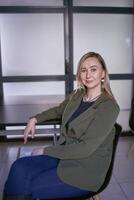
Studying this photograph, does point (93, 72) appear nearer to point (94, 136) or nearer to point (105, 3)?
point (94, 136)

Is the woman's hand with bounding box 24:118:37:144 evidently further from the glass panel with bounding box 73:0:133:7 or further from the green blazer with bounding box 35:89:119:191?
the glass panel with bounding box 73:0:133:7

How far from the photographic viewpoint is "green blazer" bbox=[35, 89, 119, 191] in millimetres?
1489

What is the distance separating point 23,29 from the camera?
4012 millimetres

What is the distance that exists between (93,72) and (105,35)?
2600 millimetres

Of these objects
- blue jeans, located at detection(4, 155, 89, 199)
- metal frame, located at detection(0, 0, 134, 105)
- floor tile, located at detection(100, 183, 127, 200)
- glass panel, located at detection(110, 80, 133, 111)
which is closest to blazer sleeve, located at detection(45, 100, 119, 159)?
blue jeans, located at detection(4, 155, 89, 199)

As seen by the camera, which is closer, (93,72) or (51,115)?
(93,72)

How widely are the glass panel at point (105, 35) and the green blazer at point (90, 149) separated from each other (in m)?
2.62

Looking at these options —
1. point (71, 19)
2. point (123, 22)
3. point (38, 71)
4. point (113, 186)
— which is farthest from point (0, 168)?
point (123, 22)

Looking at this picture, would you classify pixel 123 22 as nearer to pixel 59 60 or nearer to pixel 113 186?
pixel 59 60

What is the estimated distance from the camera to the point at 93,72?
1.68 meters

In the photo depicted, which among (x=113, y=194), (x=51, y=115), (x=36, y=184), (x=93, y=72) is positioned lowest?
(x=113, y=194)

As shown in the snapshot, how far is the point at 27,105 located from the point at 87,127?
115 cm

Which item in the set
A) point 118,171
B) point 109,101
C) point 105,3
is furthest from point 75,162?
point 105,3

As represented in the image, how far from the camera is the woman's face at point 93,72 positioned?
1681 millimetres
